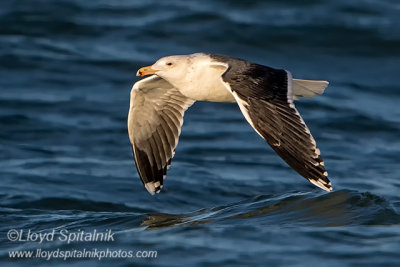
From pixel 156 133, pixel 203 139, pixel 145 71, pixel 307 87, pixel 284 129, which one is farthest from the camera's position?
pixel 203 139

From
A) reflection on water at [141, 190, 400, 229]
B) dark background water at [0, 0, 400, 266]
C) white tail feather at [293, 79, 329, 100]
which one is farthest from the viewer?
white tail feather at [293, 79, 329, 100]

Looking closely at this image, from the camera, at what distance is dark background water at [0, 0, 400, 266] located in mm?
6652

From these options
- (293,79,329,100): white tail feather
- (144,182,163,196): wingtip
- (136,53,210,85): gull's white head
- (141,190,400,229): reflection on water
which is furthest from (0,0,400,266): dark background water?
(136,53,210,85): gull's white head

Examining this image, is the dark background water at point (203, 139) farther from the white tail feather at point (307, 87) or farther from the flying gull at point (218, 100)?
the white tail feather at point (307, 87)

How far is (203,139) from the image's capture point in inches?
426

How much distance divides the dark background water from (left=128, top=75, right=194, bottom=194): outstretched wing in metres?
0.44

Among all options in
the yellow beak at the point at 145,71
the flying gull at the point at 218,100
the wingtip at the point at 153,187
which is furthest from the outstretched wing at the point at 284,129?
the wingtip at the point at 153,187

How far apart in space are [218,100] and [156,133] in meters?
0.95

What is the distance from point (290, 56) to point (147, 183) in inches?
228

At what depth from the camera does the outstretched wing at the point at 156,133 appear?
7992 mm

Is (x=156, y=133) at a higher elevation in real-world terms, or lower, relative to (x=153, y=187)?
higher

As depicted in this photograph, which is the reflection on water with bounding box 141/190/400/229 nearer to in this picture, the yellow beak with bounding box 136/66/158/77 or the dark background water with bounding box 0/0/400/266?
the dark background water with bounding box 0/0/400/266

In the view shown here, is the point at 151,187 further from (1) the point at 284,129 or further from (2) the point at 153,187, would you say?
(1) the point at 284,129

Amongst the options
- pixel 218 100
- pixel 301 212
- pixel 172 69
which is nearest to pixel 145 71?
pixel 172 69
